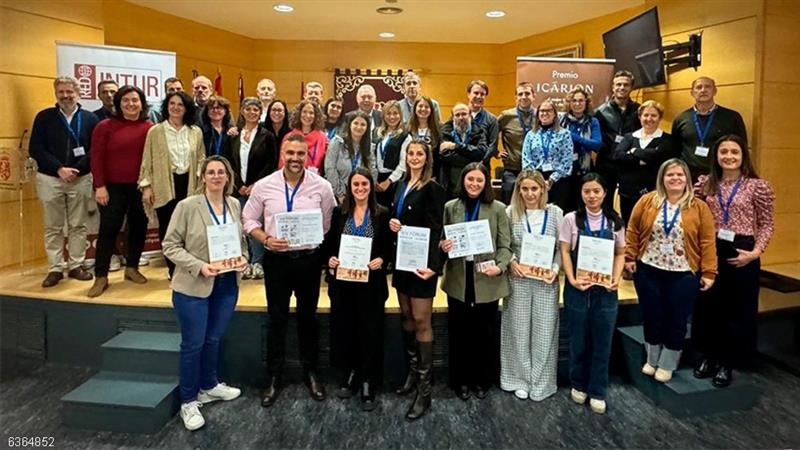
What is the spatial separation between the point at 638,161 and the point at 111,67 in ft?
14.3

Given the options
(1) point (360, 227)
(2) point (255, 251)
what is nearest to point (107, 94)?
(2) point (255, 251)

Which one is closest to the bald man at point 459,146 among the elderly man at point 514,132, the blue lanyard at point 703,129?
the elderly man at point 514,132

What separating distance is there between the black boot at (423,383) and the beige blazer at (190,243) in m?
1.19

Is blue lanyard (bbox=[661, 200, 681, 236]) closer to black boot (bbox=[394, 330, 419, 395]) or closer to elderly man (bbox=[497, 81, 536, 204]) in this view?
elderly man (bbox=[497, 81, 536, 204])

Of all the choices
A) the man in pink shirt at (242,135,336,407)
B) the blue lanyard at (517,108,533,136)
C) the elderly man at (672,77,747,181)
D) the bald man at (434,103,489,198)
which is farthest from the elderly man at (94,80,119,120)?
the elderly man at (672,77,747,181)

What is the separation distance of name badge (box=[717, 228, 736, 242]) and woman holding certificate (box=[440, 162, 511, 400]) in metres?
1.25

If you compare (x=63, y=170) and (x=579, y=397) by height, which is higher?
(x=63, y=170)

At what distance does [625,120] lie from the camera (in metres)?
4.12

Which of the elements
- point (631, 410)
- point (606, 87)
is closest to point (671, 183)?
point (631, 410)

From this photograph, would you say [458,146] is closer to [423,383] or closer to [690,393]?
[423,383]

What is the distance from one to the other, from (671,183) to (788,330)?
2306mm

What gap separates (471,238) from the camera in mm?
2863

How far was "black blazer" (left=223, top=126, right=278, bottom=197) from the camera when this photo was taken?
372 centimetres

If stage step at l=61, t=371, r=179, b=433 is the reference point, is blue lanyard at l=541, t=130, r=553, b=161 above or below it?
above
